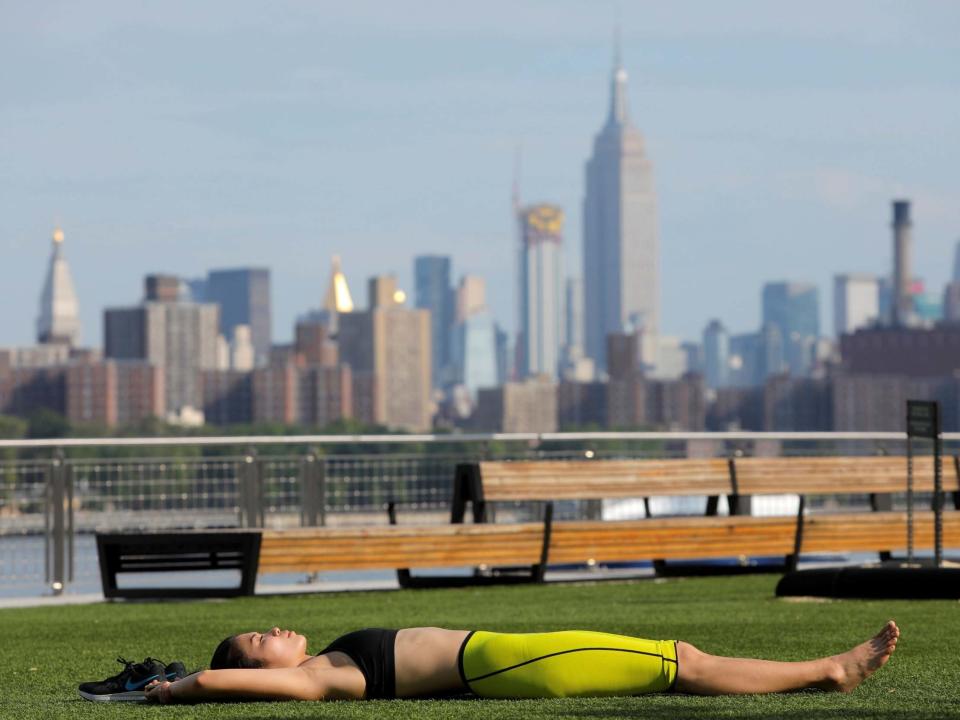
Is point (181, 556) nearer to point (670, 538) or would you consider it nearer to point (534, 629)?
point (670, 538)

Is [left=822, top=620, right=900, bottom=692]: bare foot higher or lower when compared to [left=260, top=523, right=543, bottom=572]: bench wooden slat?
higher

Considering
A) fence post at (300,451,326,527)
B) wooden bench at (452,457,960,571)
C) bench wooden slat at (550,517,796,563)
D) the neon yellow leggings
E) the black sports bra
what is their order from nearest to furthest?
the neon yellow leggings < the black sports bra < bench wooden slat at (550,517,796,563) < wooden bench at (452,457,960,571) < fence post at (300,451,326,527)

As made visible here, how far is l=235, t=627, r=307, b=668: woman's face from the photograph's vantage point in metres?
6.51

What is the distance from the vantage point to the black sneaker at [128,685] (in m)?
6.73

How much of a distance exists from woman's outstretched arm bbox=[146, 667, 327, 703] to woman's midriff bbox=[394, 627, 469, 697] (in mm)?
292

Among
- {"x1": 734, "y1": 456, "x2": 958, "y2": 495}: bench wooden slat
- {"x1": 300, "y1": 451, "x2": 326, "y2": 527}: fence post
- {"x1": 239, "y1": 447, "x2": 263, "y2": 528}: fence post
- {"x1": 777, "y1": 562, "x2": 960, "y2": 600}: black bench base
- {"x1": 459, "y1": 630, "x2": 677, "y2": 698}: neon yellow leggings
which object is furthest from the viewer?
{"x1": 300, "y1": 451, "x2": 326, "y2": 527}: fence post

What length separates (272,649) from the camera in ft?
21.4

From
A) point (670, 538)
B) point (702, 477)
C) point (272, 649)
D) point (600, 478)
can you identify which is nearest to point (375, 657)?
point (272, 649)

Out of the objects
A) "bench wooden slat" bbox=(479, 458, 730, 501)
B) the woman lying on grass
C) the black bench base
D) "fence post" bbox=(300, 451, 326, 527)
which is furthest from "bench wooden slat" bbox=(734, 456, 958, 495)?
the woman lying on grass

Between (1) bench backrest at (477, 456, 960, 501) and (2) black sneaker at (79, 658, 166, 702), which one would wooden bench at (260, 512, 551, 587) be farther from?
(2) black sneaker at (79, 658, 166, 702)

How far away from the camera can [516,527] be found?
1287 centimetres

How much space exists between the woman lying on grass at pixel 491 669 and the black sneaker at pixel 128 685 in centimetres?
18

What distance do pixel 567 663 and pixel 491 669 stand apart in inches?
10.1

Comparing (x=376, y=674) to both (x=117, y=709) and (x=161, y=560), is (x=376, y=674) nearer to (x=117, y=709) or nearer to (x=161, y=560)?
(x=117, y=709)
